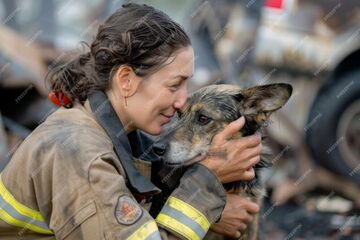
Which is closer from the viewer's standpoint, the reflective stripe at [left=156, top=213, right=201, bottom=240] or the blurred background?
the reflective stripe at [left=156, top=213, right=201, bottom=240]

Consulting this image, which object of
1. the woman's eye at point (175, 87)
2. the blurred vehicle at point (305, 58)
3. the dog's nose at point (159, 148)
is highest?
the woman's eye at point (175, 87)

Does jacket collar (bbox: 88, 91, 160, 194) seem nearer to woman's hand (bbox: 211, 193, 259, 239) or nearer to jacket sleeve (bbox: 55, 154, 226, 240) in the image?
jacket sleeve (bbox: 55, 154, 226, 240)

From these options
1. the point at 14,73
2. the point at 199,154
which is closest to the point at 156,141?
the point at 199,154

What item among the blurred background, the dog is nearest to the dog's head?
the dog

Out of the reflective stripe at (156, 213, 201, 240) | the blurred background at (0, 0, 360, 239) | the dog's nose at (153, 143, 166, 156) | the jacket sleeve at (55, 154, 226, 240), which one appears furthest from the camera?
the blurred background at (0, 0, 360, 239)

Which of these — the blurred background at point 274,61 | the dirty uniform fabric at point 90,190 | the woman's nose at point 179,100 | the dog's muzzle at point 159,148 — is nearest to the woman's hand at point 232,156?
the dirty uniform fabric at point 90,190

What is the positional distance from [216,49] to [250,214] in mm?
4194

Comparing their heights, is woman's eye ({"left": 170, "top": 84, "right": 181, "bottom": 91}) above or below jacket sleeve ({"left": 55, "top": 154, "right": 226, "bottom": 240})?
above

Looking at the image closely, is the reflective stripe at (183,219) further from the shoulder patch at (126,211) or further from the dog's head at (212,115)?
the dog's head at (212,115)

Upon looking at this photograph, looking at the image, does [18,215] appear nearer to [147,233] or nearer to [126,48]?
[147,233]

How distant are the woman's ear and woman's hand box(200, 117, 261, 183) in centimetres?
42

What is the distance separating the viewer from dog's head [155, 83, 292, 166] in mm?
3564

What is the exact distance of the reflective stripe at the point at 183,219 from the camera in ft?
8.91

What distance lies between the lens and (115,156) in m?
2.77
